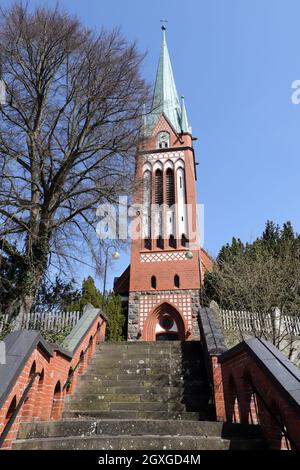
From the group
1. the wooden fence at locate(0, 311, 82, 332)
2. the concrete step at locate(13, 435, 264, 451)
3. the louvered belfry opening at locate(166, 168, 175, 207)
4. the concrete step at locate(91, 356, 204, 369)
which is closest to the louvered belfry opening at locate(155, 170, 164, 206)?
the louvered belfry opening at locate(166, 168, 175, 207)

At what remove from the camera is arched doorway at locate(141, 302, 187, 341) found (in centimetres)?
1972

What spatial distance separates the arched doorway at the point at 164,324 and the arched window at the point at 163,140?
11494 millimetres

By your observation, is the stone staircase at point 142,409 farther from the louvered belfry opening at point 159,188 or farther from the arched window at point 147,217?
the louvered belfry opening at point 159,188

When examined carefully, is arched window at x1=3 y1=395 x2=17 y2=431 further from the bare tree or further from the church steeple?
the church steeple

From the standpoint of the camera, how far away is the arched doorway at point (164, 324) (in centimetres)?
1972

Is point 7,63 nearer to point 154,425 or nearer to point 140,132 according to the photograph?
point 140,132

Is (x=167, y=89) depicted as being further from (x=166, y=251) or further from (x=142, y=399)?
(x=142, y=399)

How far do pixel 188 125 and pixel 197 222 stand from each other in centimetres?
838

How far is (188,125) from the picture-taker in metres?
26.6

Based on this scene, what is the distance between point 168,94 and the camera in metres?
29.2

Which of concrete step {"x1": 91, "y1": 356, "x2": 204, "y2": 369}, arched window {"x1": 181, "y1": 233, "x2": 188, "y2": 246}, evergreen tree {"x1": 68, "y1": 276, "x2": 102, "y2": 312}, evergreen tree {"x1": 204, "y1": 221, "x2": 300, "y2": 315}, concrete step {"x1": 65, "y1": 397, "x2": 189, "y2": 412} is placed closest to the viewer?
concrete step {"x1": 65, "y1": 397, "x2": 189, "y2": 412}

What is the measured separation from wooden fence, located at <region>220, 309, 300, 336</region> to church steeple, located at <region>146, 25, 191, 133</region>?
54.3ft

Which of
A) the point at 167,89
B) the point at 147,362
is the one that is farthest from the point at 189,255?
the point at 167,89
